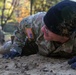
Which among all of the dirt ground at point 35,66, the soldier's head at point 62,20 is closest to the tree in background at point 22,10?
the dirt ground at point 35,66

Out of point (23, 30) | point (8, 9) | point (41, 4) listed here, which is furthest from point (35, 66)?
point (8, 9)

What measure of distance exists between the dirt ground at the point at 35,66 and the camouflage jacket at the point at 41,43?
0.36 ft

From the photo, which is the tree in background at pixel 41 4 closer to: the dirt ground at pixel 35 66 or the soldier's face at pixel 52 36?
the dirt ground at pixel 35 66

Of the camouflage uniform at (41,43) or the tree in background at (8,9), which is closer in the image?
the camouflage uniform at (41,43)

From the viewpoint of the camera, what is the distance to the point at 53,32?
3.08m

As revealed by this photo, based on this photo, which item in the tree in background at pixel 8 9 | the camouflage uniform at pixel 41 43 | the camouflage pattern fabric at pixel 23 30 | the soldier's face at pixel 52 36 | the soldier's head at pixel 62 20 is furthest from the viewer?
the tree in background at pixel 8 9

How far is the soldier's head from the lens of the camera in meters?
2.91

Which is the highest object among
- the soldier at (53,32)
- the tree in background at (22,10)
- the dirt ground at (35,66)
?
the soldier at (53,32)

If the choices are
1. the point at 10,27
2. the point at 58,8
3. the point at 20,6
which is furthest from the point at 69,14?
the point at 10,27

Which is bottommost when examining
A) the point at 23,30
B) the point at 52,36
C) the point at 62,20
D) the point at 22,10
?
the point at 22,10

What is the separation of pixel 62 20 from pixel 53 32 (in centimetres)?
21

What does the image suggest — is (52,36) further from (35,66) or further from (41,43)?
(41,43)

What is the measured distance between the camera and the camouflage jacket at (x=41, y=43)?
3373 millimetres

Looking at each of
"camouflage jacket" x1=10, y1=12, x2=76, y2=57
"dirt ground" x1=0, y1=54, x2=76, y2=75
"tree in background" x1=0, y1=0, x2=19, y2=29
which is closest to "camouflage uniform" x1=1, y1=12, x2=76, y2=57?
"camouflage jacket" x1=10, y1=12, x2=76, y2=57
